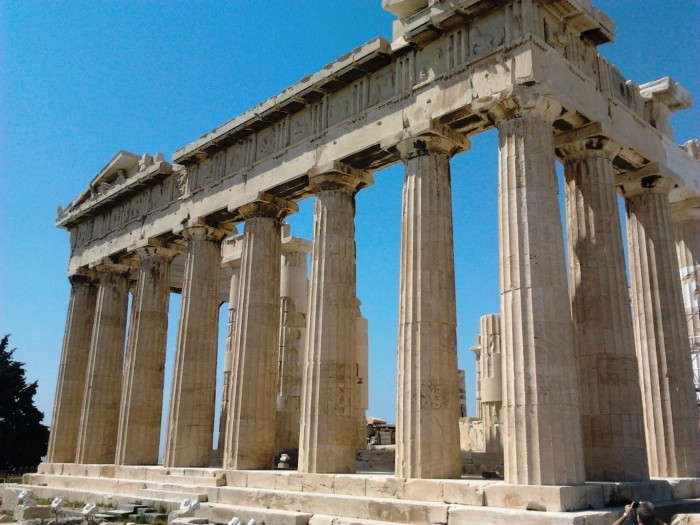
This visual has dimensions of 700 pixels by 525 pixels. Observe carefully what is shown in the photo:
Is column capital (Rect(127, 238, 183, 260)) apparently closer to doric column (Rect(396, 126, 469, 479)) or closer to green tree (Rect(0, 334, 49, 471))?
doric column (Rect(396, 126, 469, 479))

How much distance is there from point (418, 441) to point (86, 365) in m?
21.9

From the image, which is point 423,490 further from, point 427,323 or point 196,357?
point 196,357

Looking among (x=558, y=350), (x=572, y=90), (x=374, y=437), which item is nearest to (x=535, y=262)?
(x=558, y=350)

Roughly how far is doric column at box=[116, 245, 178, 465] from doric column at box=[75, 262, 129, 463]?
2.00 metres

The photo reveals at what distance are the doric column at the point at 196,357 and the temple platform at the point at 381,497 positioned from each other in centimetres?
127

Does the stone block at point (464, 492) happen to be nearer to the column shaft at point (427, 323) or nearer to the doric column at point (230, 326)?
the column shaft at point (427, 323)

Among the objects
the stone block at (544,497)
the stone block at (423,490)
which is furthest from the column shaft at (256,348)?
the stone block at (544,497)

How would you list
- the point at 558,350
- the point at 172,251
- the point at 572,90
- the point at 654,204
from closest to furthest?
the point at 558,350 < the point at 572,90 < the point at 654,204 < the point at 172,251

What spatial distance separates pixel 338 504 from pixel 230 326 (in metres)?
18.5

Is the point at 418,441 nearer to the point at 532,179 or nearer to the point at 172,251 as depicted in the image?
the point at 532,179

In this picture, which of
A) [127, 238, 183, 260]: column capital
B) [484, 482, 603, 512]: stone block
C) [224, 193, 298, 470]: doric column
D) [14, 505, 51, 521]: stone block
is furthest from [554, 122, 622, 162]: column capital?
[14, 505, 51, 521]: stone block

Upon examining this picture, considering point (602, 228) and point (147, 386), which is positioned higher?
point (602, 228)

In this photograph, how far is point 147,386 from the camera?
89.5 feet

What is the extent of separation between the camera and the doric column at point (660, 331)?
59.4 feet
